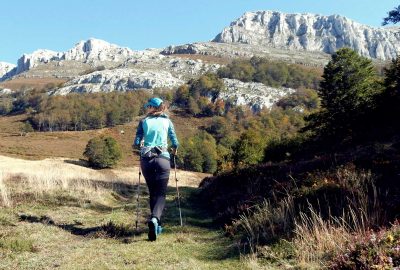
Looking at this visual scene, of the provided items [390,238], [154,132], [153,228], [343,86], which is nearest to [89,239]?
[153,228]

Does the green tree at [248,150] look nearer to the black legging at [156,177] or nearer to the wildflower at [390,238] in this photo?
the black legging at [156,177]

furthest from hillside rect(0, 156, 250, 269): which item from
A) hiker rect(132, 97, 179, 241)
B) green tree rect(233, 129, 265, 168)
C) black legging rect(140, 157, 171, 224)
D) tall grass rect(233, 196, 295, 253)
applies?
green tree rect(233, 129, 265, 168)

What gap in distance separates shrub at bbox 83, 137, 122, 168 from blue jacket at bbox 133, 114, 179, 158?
7728 centimetres

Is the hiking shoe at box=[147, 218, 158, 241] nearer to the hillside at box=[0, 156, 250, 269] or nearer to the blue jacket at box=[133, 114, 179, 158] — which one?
the hillside at box=[0, 156, 250, 269]

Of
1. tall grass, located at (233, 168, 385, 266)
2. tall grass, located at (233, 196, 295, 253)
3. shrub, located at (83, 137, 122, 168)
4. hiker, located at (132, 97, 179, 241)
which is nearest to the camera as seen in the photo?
tall grass, located at (233, 168, 385, 266)

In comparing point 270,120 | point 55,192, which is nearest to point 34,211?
point 55,192

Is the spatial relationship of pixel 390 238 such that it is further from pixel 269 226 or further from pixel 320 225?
pixel 269 226

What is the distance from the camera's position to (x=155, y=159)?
8.19 meters

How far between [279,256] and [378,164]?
636cm

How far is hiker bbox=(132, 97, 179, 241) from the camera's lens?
8062mm

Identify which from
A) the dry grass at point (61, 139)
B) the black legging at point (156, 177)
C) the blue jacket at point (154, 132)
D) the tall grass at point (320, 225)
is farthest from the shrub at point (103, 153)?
the black legging at point (156, 177)

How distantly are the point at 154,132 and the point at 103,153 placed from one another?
256 feet

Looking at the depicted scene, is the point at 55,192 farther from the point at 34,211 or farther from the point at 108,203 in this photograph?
the point at 34,211

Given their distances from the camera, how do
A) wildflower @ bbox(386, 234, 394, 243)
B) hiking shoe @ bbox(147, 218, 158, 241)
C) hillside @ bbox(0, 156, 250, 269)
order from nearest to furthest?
wildflower @ bbox(386, 234, 394, 243), hillside @ bbox(0, 156, 250, 269), hiking shoe @ bbox(147, 218, 158, 241)
